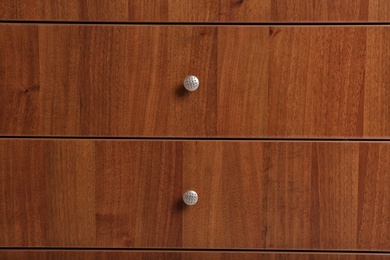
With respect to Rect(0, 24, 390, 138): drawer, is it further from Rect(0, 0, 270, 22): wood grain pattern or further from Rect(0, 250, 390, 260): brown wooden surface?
Rect(0, 250, 390, 260): brown wooden surface

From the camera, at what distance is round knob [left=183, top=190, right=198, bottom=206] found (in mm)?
793

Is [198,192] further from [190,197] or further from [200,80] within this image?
[200,80]

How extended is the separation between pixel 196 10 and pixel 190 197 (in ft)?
0.90

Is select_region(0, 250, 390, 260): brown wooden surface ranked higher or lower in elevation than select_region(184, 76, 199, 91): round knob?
lower

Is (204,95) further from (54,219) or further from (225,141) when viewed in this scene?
(54,219)

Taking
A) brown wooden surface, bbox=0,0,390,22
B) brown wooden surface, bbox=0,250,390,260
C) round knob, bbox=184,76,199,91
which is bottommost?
brown wooden surface, bbox=0,250,390,260

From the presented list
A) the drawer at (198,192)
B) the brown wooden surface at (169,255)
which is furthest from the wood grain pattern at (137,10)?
the brown wooden surface at (169,255)

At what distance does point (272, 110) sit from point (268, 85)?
0.04 meters

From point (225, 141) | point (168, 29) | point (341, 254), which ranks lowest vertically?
point (341, 254)

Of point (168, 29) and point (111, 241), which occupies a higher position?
point (168, 29)

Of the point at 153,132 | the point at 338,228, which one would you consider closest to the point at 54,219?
the point at 153,132

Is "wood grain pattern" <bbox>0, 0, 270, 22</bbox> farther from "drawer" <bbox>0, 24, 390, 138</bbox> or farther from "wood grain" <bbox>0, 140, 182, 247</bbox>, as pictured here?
"wood grain" <bbox>0, 140, 182, 247</bbox>

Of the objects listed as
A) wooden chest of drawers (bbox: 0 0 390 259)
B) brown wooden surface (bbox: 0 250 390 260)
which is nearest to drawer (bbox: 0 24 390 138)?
wooden chest of drawers (bbox: 0 0 390 259)

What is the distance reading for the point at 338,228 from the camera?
813 mm
